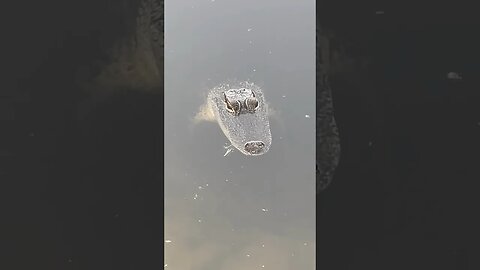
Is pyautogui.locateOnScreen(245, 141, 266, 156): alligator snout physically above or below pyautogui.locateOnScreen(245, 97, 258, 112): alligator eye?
below
